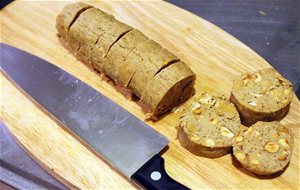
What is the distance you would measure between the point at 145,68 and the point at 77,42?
1.27ft

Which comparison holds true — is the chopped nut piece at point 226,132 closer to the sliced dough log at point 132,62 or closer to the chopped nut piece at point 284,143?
the chopped nut piece at point 284,143

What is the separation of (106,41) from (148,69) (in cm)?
24

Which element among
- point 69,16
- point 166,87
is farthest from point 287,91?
point 69,16

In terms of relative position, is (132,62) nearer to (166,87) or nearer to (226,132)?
(166,87)

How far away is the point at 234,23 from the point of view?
261 cm

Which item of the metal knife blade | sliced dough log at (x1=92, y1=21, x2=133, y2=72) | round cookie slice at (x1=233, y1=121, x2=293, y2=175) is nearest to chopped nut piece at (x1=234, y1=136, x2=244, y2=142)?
round cookie slice at (x1=233, y1=121, x2=293, y2=175)

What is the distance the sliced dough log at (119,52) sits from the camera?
6.29ft

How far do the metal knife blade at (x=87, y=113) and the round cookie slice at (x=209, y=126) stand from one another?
4.0 inches

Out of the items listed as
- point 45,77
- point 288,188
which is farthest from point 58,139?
point 288,188

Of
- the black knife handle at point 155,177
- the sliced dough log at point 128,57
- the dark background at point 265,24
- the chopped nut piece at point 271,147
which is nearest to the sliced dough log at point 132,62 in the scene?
the sliced dough log at point 128,57

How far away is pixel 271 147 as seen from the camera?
1.66 m

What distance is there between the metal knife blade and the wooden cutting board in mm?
55

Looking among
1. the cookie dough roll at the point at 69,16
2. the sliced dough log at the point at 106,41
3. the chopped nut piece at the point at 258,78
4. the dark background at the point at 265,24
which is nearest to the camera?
the chopped nut piece at the point at 258,78

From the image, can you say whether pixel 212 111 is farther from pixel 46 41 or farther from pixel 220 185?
pixel 46 41
